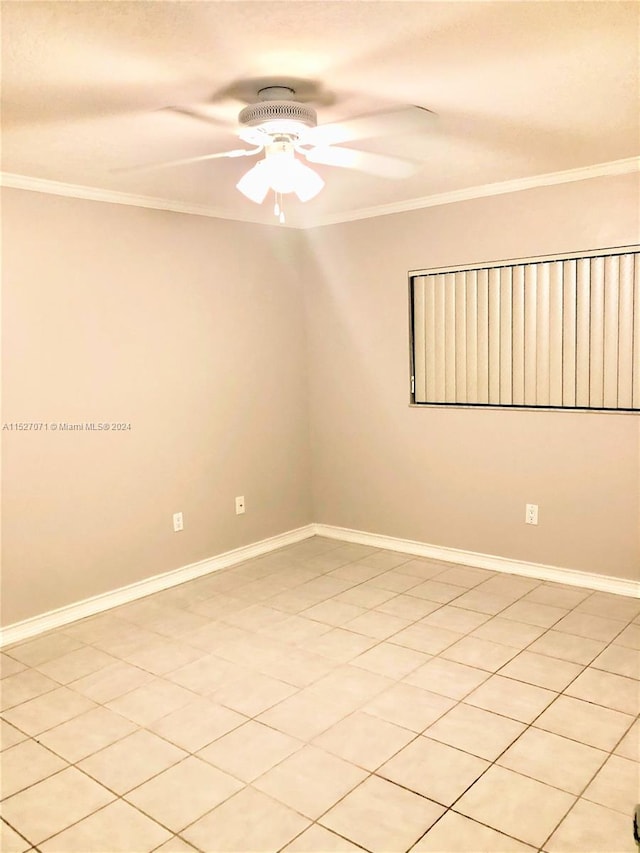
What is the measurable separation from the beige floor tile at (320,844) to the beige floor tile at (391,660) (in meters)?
0.99

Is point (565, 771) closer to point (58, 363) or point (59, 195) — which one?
point (58, 363)

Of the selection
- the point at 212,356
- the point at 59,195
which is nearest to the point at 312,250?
the point at 212,356

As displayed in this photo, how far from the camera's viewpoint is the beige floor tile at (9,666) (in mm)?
3113

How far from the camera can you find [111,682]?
9.86 ft

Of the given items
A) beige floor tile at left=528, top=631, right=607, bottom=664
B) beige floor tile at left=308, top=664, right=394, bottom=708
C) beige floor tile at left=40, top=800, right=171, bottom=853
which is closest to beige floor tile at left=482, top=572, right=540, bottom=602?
beige floor tile at left=528, top=631, right=607, bottom=664

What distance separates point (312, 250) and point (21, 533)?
2693 mm

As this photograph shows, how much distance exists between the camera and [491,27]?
1.97 metres

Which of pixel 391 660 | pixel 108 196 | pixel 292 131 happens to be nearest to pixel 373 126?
pixel 292 131

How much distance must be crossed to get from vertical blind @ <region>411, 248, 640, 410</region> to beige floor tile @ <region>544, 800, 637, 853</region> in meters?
2.18

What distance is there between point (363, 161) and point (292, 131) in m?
0.72

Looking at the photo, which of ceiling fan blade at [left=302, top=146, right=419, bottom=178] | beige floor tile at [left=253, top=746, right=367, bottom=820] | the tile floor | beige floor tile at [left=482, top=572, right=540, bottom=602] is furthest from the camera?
beige floor tile at [left=482, top=572, right=540, bottom=602]

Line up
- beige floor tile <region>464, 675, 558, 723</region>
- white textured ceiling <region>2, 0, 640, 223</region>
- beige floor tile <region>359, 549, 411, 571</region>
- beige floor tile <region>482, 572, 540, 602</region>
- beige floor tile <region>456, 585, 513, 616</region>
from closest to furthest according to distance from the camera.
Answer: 1. white textured ceiling <region>2, 0, 640, 223</region>
2. beige floor tile <region>464, 675, 558, 723</region>
3. beige floor tile <region>456, 585, 513, 616</region>
4. beige floor tile <region>482, 572, 540, 602</region>
5. beige floor tile <region>359, 549, 411, 571</region>

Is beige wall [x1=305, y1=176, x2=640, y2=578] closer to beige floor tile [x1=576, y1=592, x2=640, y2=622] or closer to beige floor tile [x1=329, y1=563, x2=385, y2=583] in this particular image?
beige floor tile [x1=576, y1=592, x2=640, y2=622]

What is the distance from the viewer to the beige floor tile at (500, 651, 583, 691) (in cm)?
289
